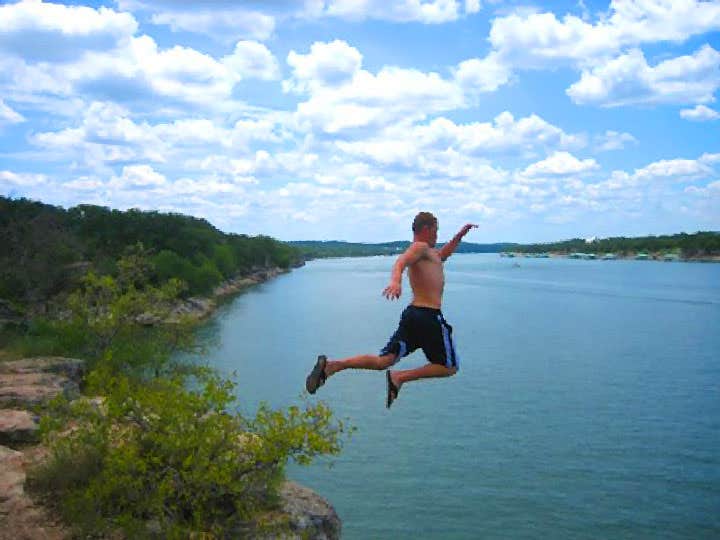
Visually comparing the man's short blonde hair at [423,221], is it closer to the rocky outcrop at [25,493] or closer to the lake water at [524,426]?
the rocky outcrop at [25,493]

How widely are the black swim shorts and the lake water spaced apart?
1254 cm

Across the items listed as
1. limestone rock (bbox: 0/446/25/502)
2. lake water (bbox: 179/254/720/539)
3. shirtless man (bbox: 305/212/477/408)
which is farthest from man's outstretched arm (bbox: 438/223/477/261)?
lake water (bbox: 179/254/720/539)

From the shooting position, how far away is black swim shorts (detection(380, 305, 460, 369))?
6.71m

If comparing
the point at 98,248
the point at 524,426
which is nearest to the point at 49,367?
the point at 524,426

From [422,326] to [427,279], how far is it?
475 millimetres

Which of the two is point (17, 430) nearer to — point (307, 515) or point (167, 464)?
point (167, 464)

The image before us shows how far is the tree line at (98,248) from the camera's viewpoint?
38.5 m

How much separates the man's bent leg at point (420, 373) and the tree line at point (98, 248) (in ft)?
66.9

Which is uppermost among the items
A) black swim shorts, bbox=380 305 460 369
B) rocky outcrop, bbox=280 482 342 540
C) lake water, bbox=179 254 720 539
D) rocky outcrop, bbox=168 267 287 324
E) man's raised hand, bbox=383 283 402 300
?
man's raised hand, bbox=383 283 402 300

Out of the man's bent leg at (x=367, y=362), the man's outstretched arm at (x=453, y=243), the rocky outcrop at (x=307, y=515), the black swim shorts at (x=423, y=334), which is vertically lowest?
the rocky outcrop at (x=307, y=515)

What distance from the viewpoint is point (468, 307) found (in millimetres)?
64938

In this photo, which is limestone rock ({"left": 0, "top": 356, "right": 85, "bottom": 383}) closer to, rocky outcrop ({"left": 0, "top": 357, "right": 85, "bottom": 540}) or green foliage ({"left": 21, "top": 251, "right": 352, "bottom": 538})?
rocky outcrop ({"left": 0, "top": 357, "right": 85, "bottom": 540})

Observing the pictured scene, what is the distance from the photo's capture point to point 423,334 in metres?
6.75

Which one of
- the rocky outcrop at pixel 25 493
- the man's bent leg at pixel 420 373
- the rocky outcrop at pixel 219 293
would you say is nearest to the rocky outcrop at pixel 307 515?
the rocky outcrop at pixel 25 493
